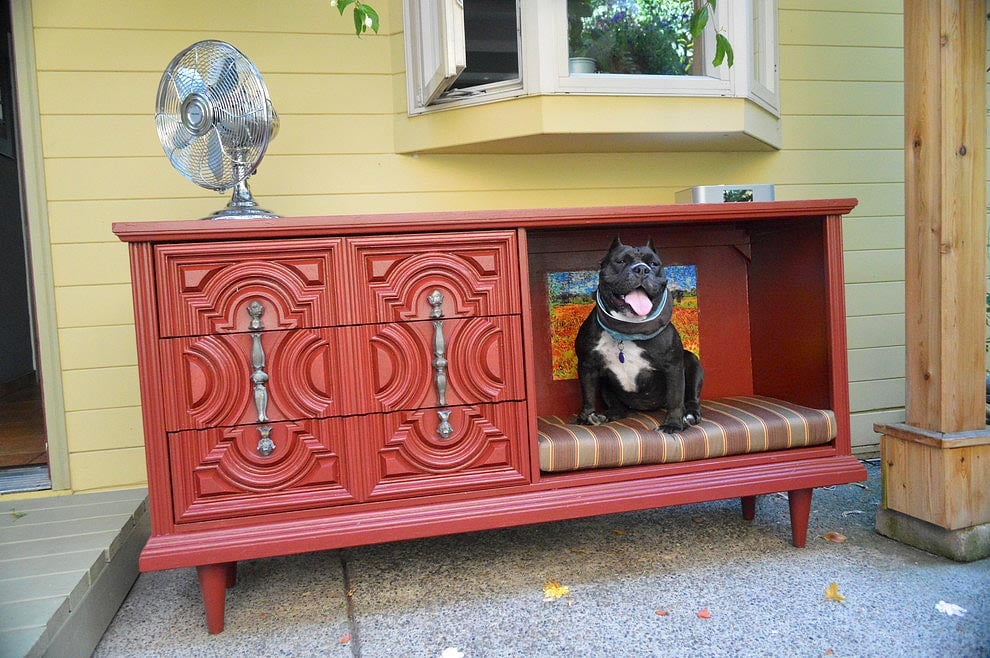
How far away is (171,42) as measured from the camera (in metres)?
2.75

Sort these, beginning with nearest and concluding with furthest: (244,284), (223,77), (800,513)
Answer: (244,284)
(223,77)
(800,513)

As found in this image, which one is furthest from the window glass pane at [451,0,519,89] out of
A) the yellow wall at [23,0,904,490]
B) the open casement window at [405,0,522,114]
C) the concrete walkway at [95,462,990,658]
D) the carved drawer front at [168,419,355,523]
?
the concrete walkway at [95,462,990,658]

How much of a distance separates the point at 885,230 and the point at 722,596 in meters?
2.27

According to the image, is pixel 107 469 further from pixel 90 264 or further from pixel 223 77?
pixel 223 77

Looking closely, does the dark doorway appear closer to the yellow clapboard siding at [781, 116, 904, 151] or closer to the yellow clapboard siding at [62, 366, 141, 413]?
the yellow clapboard siding at [62, 366, 141, 413]

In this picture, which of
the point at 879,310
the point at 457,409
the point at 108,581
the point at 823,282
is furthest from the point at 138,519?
the point at 879,310

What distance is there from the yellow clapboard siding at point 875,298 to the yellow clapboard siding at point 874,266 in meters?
0.03

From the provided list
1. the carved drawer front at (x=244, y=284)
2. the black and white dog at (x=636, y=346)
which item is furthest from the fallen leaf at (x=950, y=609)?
the carved drawer front at (x=244, y=284)

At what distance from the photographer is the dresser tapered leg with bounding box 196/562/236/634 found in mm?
1960

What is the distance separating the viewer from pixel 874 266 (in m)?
3.42

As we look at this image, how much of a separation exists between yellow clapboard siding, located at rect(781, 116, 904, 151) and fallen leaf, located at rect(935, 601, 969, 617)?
2.15 metres

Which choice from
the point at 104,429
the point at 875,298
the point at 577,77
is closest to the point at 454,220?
the point at 577,77

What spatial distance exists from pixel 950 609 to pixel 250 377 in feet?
7.13

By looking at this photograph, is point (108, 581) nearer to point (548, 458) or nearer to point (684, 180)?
point (548, 458)
